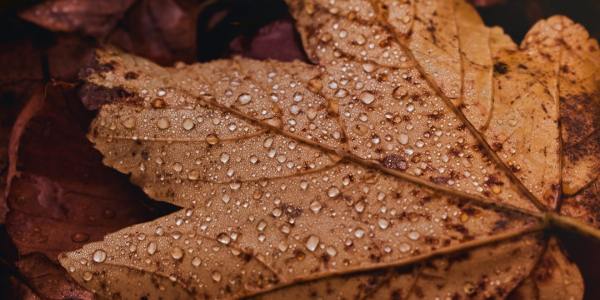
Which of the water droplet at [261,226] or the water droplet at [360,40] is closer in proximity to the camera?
the water droplet at [261,226]

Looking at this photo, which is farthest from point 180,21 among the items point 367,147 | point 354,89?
point 367,147

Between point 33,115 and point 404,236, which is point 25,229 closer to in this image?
point 33,115

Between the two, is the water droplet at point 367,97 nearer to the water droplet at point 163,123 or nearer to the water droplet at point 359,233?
the water droplet at point 359,233

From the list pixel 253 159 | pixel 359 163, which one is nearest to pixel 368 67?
pixel 359 163

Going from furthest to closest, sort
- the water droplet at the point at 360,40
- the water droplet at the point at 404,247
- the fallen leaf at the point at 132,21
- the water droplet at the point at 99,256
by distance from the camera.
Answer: the fallen leaf at the point at 132,21 → the water droplet at the point at 360,40 → the water droplet at the point at 99,256 → the water droplet at the point at 404,247

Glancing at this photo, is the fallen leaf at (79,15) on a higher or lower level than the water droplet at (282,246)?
higher

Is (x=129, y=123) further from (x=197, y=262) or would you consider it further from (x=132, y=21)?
(x=132, y=21)

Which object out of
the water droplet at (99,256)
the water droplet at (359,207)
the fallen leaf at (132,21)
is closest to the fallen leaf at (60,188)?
the water droplet at (99,256)
